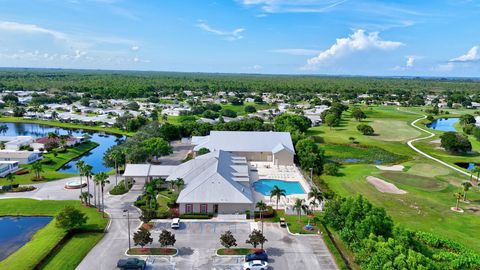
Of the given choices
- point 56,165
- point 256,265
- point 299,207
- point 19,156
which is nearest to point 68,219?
point 256,265

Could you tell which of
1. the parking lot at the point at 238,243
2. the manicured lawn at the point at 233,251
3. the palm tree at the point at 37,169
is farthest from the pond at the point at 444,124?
the palm tree at the point at 37,169

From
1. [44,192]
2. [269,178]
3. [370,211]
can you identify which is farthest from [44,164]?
[370,211]

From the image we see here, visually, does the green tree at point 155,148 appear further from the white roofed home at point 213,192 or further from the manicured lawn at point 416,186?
the manicured lawn at point 416,186

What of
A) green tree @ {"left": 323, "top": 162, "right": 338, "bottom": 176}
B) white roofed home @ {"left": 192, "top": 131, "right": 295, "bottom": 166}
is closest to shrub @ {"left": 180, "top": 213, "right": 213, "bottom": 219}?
white roofed home @ {"left": 192, "top": 131, "right": 295, "bottom": 166}

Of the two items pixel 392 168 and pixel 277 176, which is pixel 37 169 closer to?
pixel 277 176

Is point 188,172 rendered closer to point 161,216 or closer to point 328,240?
point 161,216

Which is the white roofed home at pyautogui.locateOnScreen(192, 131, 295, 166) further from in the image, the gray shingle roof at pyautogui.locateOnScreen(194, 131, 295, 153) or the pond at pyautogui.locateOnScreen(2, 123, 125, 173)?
the pond at pyautogui.locateOnScreen(2, 123, 125, 173)
